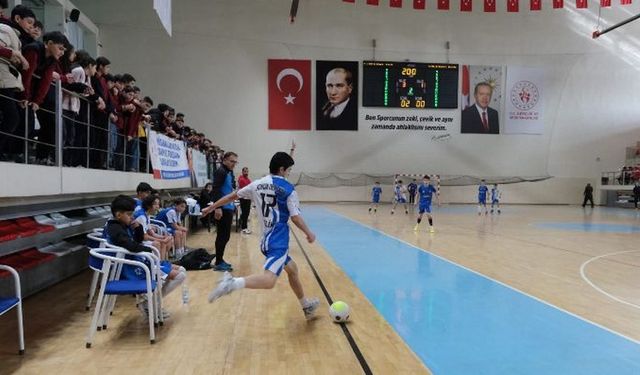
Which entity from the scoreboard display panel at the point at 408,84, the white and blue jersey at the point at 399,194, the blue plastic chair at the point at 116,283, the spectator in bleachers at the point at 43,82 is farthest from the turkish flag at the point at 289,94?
the blue plastic chair at the point at 116,283

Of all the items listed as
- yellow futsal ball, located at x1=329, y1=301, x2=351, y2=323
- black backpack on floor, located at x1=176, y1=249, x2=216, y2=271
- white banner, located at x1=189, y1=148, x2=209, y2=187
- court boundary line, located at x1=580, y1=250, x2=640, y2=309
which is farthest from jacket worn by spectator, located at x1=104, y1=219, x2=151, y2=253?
white banner, located at x1=189, y1=148, x2=209, y2=187

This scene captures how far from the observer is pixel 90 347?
4160 mm

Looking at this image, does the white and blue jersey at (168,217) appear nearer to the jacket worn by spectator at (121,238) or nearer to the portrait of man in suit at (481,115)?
the jacket worn by spectator at (121,238)

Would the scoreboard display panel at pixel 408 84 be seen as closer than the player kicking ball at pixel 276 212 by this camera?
No

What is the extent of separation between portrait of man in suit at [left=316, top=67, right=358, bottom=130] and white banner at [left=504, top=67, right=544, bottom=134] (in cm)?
974

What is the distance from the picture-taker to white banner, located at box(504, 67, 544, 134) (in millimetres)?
29234

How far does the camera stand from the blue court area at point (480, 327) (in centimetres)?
394

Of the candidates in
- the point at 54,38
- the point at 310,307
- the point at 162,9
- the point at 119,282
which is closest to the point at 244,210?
the point at 162,9

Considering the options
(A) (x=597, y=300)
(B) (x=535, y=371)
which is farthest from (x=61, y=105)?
(A) (x=597, y=300)

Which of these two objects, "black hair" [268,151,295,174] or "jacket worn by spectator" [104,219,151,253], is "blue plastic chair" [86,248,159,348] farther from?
"black hair" [268,151,295,174]

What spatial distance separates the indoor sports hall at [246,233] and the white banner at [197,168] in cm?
17

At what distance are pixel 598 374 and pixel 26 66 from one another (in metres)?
6.00

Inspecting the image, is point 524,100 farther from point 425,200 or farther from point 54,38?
point 54,38

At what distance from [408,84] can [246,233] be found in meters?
16.3
